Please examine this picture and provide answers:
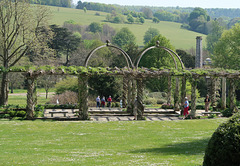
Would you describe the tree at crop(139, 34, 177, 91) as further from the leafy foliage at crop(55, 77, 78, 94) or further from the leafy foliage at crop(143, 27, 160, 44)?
the leafy foliage at crop(143, 27, 160, 44)

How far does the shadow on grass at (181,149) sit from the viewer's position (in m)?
10.9

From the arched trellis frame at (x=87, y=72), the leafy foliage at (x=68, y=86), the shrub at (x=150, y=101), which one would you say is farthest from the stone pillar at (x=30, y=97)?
the leafy foliage at (x=68, y=86)

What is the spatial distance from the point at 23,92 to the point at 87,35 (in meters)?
56.7

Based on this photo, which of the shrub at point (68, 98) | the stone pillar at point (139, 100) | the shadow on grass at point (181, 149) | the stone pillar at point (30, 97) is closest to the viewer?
the shadow on grass at point (181, 149)

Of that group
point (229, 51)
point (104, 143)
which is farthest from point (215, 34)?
point (104, 143)

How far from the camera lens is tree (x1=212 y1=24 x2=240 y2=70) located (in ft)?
161

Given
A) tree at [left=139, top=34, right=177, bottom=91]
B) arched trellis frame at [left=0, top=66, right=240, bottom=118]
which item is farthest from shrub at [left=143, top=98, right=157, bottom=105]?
arched trellis frame at [left=0, top=66, right=240, bottom=118]

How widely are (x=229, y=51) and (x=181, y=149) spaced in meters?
42.4

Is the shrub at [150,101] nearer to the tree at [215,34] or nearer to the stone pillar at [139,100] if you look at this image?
the stone pillar at [139,100]

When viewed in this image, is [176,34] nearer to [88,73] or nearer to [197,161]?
[88,73]

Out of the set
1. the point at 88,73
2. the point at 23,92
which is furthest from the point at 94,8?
the point at 88,73

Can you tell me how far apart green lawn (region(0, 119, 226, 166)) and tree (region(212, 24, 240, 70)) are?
31727 millimetres

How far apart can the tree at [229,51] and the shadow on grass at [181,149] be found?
37988 mm

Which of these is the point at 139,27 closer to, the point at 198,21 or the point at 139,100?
the point at 198,21
